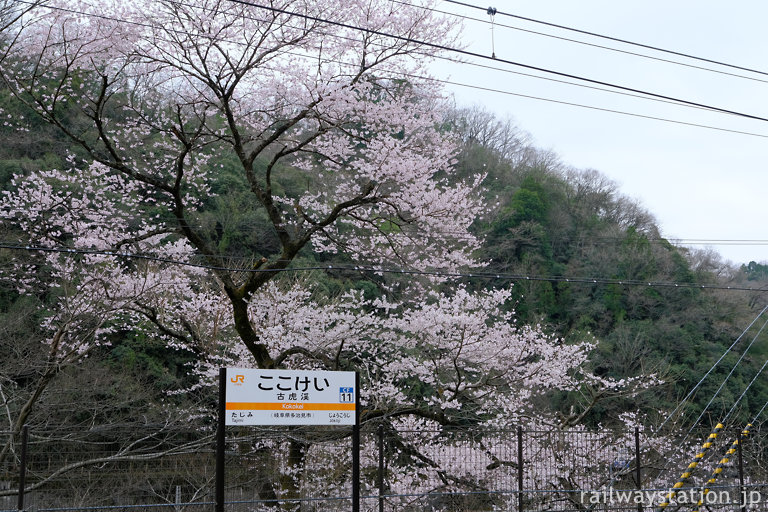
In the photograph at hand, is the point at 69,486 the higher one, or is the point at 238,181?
the point at 238,181

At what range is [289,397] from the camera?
234 inches

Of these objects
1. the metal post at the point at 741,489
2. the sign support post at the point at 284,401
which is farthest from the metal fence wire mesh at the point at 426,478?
the sign support post at the point at 284,401

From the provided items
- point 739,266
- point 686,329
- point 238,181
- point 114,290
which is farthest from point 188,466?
point 739,266

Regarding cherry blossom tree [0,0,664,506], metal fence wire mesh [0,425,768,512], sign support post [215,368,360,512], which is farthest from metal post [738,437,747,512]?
sign support post [215,368,360,512]

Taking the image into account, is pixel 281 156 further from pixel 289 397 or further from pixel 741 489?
pixel 741 489

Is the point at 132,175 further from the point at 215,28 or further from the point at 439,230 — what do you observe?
the point at 439,230

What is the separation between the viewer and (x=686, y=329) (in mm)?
26188

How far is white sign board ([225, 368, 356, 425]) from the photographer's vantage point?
18.9 ft

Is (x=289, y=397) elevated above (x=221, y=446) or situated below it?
above

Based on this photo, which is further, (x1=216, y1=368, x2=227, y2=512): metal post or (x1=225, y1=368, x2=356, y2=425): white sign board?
(x1=225, y1=368, x2=356, y2=425): white sign board

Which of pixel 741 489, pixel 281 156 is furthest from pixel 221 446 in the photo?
pixel 741 489

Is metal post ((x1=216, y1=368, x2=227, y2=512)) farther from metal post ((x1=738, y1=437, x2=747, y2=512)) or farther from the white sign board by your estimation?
metal post ((x1=738, y1=437, x2=747, y2=512))

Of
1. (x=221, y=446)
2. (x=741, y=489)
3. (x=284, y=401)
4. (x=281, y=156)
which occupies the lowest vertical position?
(x=741, y=489)

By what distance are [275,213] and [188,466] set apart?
3.51 metres
